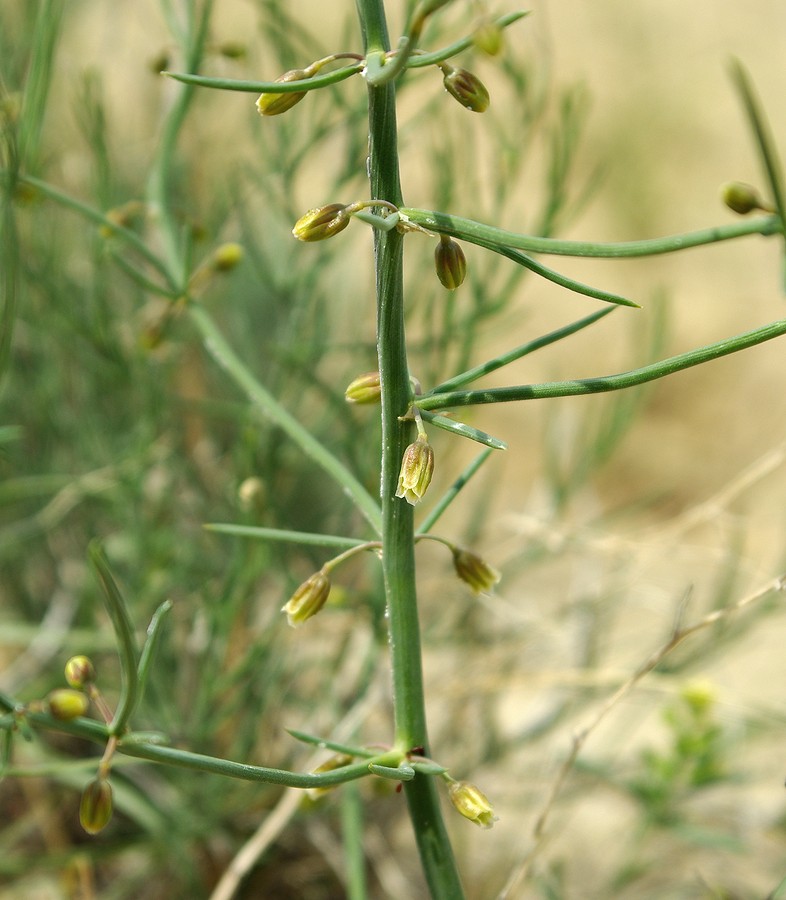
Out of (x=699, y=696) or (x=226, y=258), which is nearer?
(x=226, y=258)

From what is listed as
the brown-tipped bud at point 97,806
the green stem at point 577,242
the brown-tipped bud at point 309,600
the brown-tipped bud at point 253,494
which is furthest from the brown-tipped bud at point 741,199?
the brown-tipped bud at point 253,494

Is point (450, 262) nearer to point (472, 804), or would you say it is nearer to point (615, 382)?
point (615, 382)

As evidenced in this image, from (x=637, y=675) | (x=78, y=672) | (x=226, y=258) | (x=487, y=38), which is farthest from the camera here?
(x=226, y=258)

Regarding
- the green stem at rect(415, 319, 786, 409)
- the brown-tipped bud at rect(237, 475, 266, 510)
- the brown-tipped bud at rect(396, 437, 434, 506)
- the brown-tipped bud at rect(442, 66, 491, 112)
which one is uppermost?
the brown-tipped bud at rect(442, 66, 491, 112)

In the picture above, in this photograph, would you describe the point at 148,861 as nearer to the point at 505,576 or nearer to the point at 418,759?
the point at 505,576

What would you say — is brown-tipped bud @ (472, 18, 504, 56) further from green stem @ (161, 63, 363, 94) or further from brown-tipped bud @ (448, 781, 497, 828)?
brown-tipped bud @ (448, 781, 497, 828)

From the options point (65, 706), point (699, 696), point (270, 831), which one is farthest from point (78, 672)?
point (699, 696)

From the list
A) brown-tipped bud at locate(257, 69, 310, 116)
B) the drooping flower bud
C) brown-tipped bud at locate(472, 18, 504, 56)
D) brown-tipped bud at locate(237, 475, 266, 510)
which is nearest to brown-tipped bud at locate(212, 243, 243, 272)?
brown-tipped bud at locate(237, 475, 266, 510)
